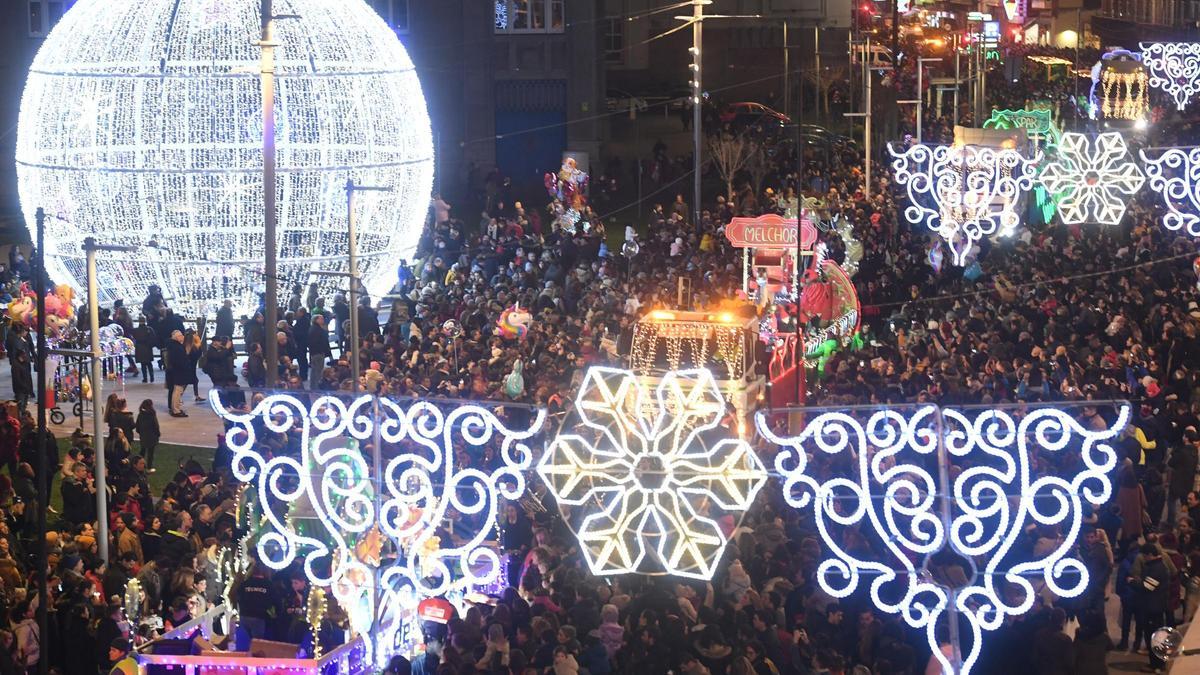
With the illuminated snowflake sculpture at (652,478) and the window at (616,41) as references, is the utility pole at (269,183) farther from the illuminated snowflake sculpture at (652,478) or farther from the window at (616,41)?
the window at (616,41)

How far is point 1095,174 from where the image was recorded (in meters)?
31.5

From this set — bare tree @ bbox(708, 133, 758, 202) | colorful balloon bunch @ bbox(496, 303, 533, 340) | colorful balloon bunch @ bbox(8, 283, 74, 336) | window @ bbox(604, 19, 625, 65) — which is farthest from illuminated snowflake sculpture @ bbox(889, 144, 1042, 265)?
window @ bbox(604, 19, 625, 65)

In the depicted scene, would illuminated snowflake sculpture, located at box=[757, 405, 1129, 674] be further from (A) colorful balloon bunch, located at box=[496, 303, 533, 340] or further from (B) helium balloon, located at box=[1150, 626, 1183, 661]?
(A) colorful balloon bunch, located at box=[496, 303, 533, 340]

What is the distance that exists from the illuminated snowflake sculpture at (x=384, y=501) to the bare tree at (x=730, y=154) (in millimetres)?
30928

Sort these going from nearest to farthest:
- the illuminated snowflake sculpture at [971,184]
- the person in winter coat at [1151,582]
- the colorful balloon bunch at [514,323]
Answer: the person in winter coat at [1151,582] → the colorful balloon bunch at [514,323] → the illuminated snowflake sculpture at [971,184]

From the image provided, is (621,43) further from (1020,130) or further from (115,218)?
(115,218)

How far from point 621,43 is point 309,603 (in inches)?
1823

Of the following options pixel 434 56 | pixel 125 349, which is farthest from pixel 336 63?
pixel 434 56

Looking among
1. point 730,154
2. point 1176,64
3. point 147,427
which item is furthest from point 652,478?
point 1176,64

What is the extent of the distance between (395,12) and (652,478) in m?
32.8

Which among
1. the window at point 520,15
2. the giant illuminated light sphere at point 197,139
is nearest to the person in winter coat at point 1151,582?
the giant illuminated light sphere at point 197,139

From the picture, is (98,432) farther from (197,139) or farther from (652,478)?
(197,139)

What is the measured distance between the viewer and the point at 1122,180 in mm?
30656

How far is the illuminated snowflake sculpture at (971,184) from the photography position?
33625mm
